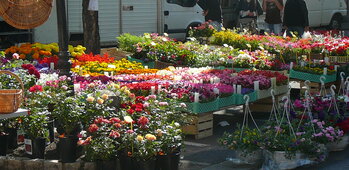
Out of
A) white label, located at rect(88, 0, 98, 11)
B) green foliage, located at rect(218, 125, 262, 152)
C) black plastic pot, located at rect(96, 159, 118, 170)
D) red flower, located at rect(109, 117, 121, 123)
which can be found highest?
white label, located at rect(88, 0, 98, 11)

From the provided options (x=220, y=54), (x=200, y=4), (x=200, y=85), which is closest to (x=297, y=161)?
(x=200, y=85)

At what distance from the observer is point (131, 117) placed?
802cm

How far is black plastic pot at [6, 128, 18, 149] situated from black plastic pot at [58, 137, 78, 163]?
3.29 ft

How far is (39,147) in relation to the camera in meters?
7.96

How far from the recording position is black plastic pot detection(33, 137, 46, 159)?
7945 millimetres

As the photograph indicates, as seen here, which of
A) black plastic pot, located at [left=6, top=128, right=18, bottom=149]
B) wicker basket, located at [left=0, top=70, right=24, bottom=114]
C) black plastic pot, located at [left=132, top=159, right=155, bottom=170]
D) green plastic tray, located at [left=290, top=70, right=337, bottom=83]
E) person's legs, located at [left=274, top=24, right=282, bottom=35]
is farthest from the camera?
person's legs, located at [left=274, top=24, right=282, bottom=35]

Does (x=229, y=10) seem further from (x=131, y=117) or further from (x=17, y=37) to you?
(x=131, y=117)

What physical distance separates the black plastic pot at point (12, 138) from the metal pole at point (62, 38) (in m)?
1.04

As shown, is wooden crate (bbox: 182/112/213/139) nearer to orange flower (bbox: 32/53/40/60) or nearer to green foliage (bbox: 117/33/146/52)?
orange flower (bbox: 32/53/40/60)

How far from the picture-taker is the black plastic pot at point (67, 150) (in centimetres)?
773

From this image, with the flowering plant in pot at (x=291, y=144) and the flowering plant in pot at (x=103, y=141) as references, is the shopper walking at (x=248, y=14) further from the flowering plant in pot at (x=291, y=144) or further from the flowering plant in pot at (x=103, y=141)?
the flowering plant in pot at (x=103, y=141)

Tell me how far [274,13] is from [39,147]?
12.8m

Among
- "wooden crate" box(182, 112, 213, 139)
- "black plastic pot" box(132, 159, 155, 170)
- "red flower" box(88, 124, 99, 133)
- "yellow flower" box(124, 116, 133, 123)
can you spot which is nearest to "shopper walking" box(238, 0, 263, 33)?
"wooden crate" box(182, 112, 213, 139)

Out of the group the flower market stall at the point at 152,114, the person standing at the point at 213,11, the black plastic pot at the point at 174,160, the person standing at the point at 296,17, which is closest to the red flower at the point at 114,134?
the flower market stall at the point at 152,114
